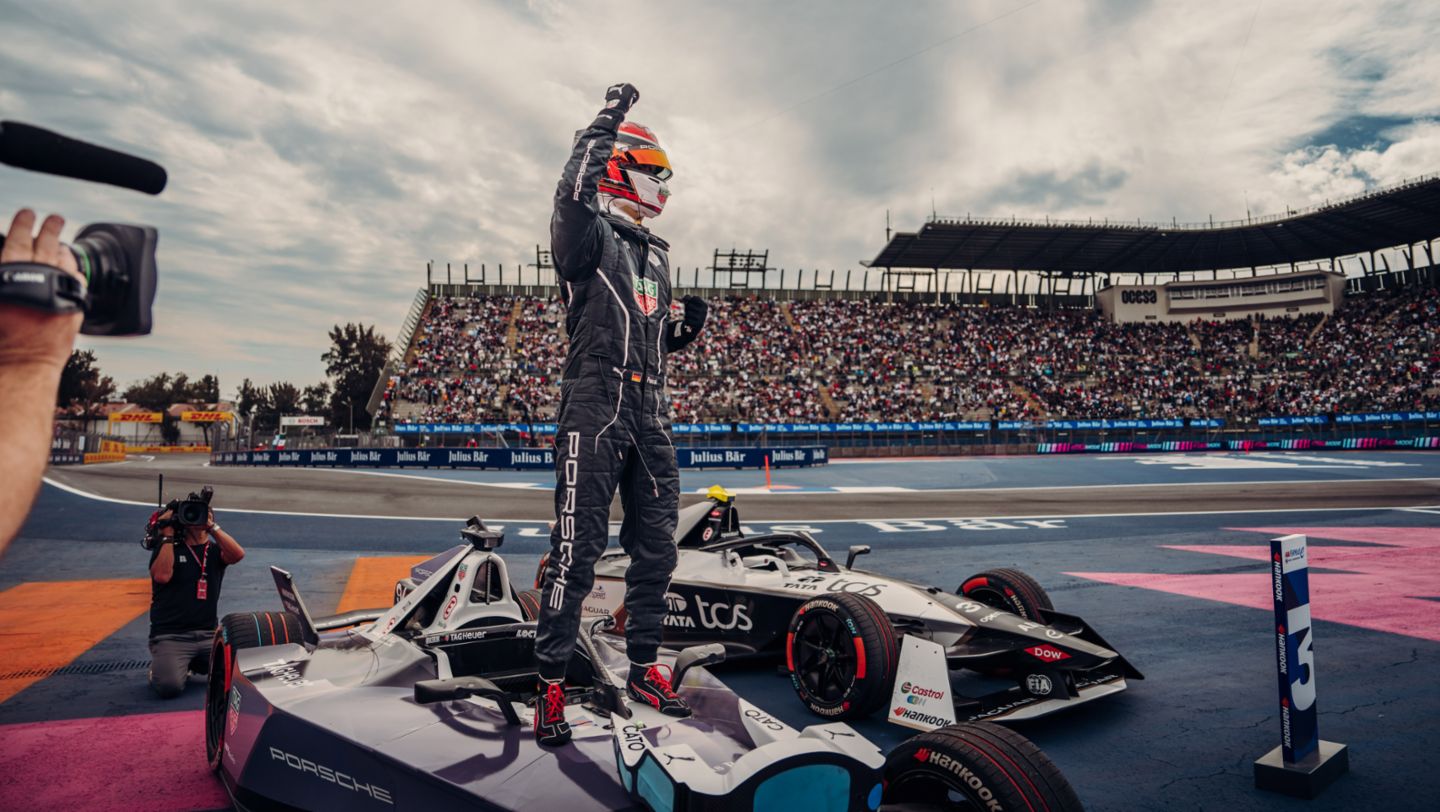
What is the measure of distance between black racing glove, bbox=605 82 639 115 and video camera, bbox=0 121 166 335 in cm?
188

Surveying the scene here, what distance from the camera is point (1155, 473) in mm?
22578

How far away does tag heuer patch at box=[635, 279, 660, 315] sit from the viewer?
326 cm

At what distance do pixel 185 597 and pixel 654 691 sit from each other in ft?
12.5

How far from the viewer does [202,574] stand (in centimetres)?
503

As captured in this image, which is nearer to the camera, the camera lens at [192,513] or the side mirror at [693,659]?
the side mirror at [693,659]

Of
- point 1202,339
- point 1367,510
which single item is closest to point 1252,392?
point 1202,339

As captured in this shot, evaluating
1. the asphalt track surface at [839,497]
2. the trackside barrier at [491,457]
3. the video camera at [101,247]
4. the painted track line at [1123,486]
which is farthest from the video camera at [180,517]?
the trackside barrier at [491,457]

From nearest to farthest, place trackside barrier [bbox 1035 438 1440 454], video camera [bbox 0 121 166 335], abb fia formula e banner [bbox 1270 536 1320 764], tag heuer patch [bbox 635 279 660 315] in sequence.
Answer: video camera [bbox 0 121 166 335] < abb fia formula e banner [bbox 1270 536 1320 764] < tag heuer patch [bbox 635 279 660 315] < trackside barrier [bbox 1035 438 1440 454]

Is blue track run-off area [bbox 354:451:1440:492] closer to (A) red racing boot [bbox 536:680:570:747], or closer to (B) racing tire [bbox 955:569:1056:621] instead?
(B) racing tire [bbox 955:569:1056:621]

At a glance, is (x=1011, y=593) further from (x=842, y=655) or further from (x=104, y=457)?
(x=104, y=457)

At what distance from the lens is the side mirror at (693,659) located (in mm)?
2920

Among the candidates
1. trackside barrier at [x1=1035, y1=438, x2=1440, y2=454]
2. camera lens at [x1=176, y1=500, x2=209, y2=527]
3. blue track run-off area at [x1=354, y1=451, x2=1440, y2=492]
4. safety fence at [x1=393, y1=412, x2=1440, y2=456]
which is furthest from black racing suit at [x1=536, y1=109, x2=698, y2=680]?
trackside barrier at [x1=1035, y1=438, x2=1440, y2=454]

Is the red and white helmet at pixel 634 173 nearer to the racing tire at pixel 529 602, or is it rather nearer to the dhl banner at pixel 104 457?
the racing tire at pixel 529 602

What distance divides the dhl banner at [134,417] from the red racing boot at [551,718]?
162 feet
